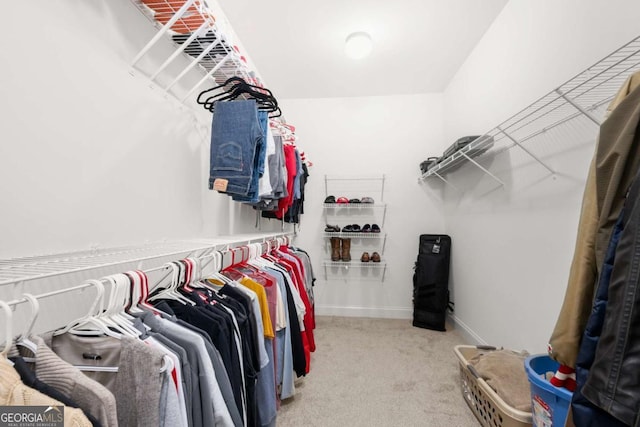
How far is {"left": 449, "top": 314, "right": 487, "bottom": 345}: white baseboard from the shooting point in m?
2.27

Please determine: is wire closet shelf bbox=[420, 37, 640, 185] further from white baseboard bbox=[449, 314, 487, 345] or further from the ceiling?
white baseboard bbox=[449, 314, 487, 345]

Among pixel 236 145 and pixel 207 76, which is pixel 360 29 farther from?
pixel 236 145

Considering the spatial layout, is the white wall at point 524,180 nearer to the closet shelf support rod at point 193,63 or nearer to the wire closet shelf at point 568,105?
the wire closet shelf at point 568,105

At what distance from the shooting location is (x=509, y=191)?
1852 millimetres

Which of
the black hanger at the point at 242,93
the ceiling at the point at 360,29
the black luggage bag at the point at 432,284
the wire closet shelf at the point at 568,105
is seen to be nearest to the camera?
the wire closet shelf at the point at 568,105

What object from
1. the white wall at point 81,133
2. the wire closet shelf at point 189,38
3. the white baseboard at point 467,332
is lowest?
the white baseboard at point 467,332

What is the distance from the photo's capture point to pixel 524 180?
66.7 inches

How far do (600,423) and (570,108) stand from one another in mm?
1428

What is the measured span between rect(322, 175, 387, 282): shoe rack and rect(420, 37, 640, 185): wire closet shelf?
36.8 inches

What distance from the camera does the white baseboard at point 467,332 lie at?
2267 mm

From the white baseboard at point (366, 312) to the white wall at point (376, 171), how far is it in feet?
0.04

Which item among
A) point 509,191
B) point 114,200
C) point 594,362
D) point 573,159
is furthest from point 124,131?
point 509,191

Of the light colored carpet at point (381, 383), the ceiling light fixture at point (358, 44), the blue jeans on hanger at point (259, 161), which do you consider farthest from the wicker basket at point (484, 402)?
the ceiling light fixture at point (358, 44)

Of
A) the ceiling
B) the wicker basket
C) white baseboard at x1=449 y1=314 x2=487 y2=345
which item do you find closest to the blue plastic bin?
the wicker basket
